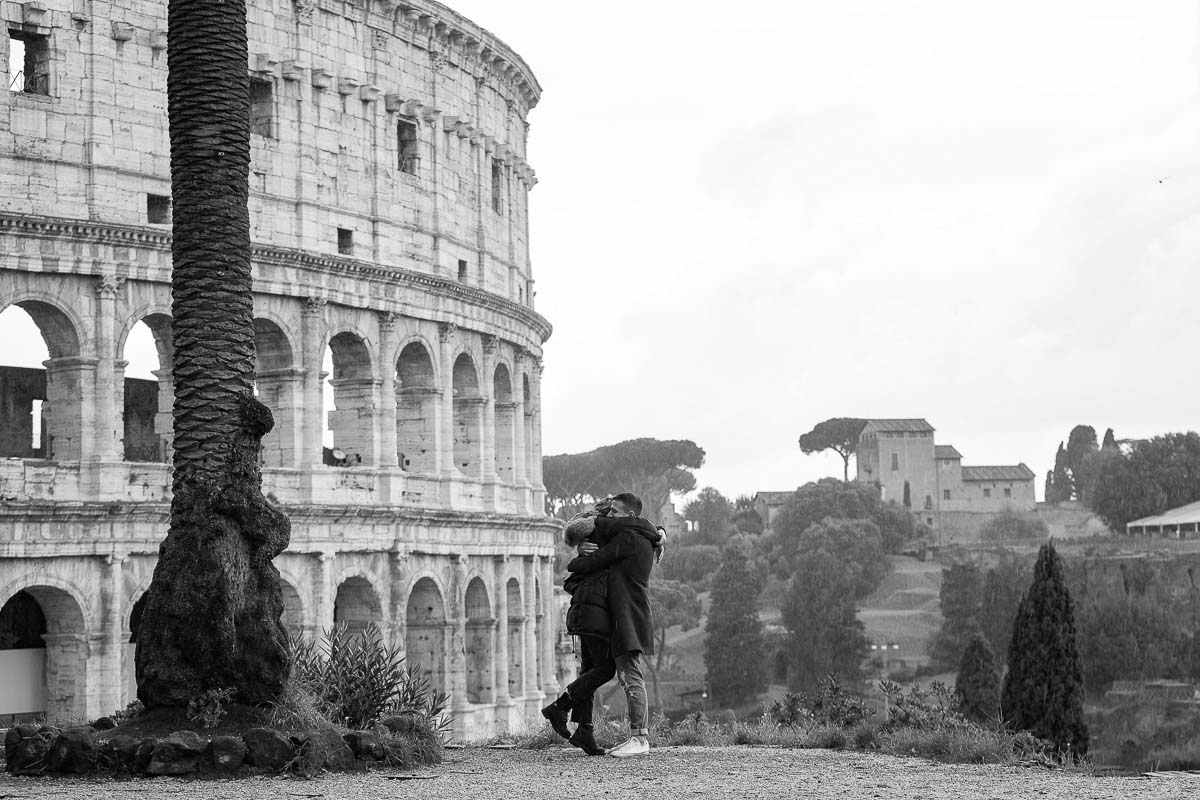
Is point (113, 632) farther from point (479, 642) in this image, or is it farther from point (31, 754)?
point (31, 754)

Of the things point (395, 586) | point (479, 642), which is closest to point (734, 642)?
point (479, 642)

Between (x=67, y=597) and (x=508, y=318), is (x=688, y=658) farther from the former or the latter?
(x=67, y=597)

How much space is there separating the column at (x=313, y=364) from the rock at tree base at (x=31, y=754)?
1934cm

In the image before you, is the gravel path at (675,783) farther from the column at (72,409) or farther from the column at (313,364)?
the column at (313,364)

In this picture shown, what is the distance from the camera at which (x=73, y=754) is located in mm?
13812

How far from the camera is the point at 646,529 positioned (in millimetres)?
14227

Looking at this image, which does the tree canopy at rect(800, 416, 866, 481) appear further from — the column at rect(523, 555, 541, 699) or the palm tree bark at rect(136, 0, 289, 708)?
the palm tree bark at rect(136, 0, 289, 708)

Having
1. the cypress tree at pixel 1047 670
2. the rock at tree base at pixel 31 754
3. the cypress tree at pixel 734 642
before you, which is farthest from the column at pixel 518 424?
the cypress tree at pixel 734 642

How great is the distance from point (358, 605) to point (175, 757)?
2135cm

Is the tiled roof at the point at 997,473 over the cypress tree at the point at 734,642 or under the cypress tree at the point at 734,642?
over

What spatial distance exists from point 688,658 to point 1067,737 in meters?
48.8

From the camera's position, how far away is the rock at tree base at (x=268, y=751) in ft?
45.2

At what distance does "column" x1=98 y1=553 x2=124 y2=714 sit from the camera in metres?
29.5

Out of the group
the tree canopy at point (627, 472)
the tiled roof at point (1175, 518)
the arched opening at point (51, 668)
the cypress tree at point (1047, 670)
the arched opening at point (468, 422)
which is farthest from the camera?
the tree canopy at point (627, 472)
